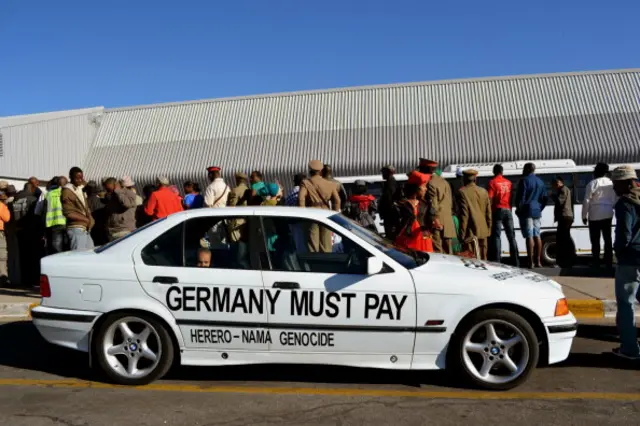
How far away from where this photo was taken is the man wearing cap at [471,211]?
8.80 metres

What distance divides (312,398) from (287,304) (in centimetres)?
74

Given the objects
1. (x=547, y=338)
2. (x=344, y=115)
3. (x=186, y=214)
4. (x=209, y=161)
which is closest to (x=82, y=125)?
(x=209, y=161)

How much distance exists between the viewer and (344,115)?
28.0 m

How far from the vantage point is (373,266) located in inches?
188

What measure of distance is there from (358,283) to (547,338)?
152 centimetres

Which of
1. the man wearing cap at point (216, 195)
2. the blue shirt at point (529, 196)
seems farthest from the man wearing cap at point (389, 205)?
the man wearing cap at point (216, 195)

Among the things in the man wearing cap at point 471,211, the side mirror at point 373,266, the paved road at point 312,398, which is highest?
the man wearing cap at point 471,211

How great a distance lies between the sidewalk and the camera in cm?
768

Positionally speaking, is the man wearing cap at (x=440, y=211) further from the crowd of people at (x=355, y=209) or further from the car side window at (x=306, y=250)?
the car side window at (x=306, y=250)

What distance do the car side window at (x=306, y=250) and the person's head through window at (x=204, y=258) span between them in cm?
48

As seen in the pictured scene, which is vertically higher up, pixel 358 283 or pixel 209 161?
pixel 209 161

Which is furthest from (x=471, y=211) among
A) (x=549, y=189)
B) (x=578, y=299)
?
(x=549, y=189)

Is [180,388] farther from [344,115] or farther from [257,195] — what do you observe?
[344,115]

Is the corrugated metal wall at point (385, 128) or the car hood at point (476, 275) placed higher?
the corrugated metal wall at point (385, 128)
